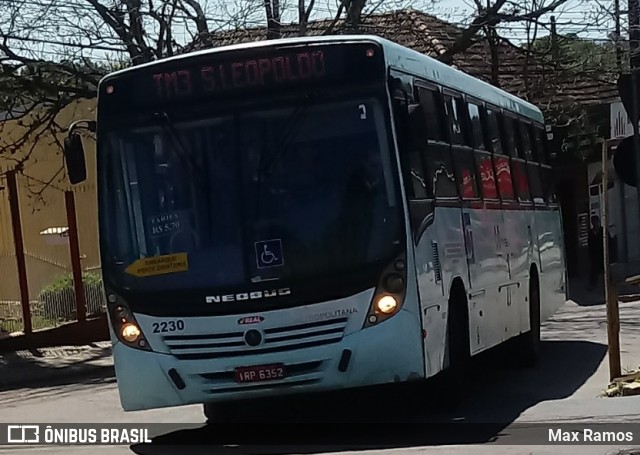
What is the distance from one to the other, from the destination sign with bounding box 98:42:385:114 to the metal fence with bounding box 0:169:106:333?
6618mm

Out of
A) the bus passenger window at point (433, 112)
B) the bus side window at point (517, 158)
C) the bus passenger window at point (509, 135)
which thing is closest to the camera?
the bus passenger window at point (433, 112)

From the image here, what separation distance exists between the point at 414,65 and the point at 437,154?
83cm

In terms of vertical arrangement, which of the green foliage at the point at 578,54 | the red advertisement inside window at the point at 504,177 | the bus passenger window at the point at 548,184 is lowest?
the bus passenger window at the point at 548,184

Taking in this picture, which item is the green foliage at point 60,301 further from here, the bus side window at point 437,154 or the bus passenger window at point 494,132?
the bus side window at point 437,154

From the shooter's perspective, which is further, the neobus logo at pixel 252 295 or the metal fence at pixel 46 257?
the metal fence at pixel 46 257

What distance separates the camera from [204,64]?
9.95 meters

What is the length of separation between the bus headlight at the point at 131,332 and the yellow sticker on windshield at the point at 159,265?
0.42 m

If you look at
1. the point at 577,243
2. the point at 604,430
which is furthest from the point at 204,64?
the point at 577,243

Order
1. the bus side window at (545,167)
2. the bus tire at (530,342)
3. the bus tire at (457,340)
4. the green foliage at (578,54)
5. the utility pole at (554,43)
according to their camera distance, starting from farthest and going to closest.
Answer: the green foliage at (578,54) → the utility pole at (554,43) → the bus side window at (545,167) → the bus tire at (530,342) → the bus tire at (457,340)

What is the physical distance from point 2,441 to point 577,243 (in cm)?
2202

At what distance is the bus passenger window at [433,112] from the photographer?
10913 mm

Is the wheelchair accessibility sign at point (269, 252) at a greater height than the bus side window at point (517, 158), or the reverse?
the bus side window at point (517, 158)

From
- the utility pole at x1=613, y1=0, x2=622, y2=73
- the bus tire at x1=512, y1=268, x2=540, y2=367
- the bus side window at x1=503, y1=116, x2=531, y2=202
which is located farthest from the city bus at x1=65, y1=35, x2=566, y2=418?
the utility pole at x1=613, y1=0, x2=622, y2=73

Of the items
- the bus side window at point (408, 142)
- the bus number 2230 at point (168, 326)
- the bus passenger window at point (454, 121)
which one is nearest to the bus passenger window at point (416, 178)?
the bus side window at point (408, 142)
